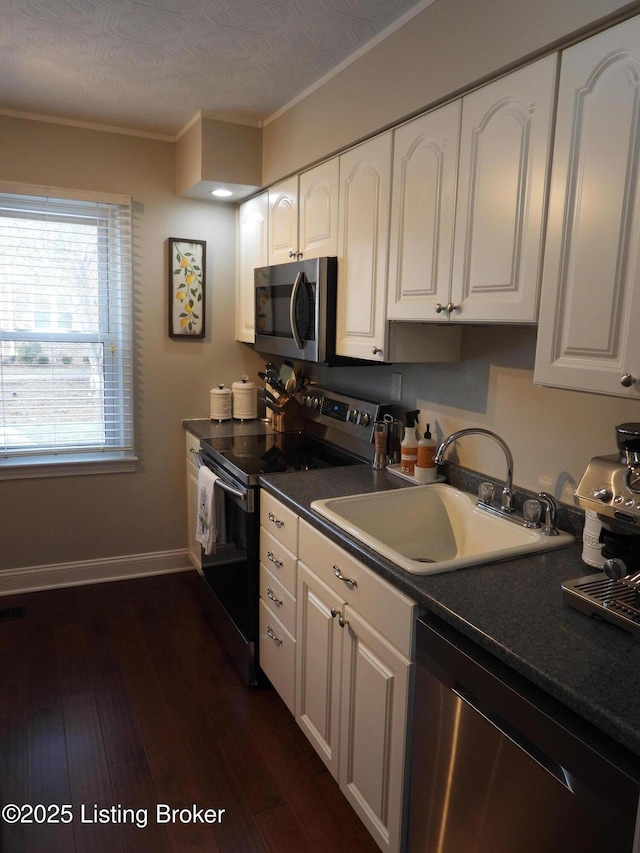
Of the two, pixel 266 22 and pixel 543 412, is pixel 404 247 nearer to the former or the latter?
pixel 543 412

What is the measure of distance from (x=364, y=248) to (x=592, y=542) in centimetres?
126

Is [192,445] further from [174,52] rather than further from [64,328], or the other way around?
[174,52]

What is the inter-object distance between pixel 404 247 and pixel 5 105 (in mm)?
2197

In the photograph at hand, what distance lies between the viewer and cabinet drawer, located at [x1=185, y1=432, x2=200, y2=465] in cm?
328

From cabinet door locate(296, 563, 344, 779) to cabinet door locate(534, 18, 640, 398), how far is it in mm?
954

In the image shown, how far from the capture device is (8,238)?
10.1 ft

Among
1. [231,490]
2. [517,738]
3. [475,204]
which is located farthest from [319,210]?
[517,738]

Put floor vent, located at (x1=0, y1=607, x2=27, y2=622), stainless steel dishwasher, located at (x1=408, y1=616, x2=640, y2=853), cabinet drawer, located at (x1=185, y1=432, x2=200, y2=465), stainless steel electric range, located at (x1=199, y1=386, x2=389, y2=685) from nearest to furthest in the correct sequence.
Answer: stainless steel dishwasher, located at (x1=408, y1=616, x2=640, y2=853)
stainless steel electric range, located at (x1=199, y1=386, x2=389, y2=685)
floor vent, located at (x1=0, y1=607, x2=27, y2=622)
cabinet drawer, located at (x1=185, y1=432, x2=200, y2=465)

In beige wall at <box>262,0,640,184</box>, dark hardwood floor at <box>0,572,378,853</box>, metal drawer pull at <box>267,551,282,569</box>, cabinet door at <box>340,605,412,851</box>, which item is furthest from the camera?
metal drawer pull at <box>267,551,282,569</box>

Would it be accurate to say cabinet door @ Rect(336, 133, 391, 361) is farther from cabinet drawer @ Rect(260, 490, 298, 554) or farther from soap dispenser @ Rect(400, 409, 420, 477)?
cabinet drawer @ Rect(260, 490, 298, 554)

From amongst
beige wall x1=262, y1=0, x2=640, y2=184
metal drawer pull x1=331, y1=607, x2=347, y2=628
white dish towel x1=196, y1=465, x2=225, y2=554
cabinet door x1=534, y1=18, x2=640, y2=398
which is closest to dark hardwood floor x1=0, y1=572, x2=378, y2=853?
white dish towel x1=196, y1=465, x2=225, y2=554

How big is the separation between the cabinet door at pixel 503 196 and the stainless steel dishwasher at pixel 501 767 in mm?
838

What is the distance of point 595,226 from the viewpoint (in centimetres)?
132

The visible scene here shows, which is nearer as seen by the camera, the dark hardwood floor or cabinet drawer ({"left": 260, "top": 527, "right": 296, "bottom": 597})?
the dark hardwood floor
